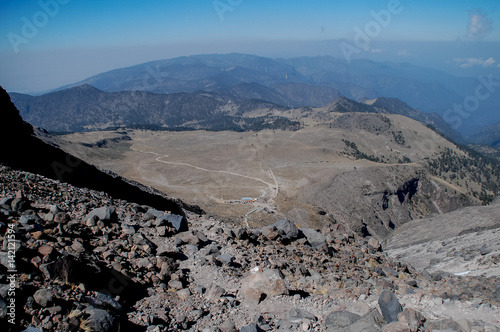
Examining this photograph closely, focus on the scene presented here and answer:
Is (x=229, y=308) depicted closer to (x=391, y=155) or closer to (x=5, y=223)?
(x=5, y=223)

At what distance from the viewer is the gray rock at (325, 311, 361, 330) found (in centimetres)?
808

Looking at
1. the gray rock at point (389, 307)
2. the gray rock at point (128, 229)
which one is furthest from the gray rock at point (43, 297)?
the gray rock at point (389, 307)

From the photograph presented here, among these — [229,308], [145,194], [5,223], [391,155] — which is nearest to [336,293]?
[229,308]

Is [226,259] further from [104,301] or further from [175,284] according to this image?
[104,301]

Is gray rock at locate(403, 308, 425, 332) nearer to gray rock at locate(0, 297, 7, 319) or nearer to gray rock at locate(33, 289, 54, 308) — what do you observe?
gray rock at locate(33, 289, 54, 308)

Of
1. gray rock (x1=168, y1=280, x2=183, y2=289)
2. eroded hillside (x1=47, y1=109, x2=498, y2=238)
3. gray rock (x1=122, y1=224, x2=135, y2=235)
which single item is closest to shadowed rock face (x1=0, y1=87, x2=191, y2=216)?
gray rock (x1=122, y1=224, x2=135, y2=235)

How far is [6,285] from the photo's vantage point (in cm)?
623

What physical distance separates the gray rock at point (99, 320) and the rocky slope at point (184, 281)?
2 centimetres

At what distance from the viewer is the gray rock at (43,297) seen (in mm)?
6316

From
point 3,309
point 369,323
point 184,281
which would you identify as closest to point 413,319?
point 369,323

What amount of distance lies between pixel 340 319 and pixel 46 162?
18.6 meters

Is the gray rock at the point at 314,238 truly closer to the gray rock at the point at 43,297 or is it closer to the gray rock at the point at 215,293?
the gray rock at the point at 215,293

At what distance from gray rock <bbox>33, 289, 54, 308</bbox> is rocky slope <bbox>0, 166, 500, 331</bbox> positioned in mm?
19

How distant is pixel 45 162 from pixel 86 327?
1581 centimetres
